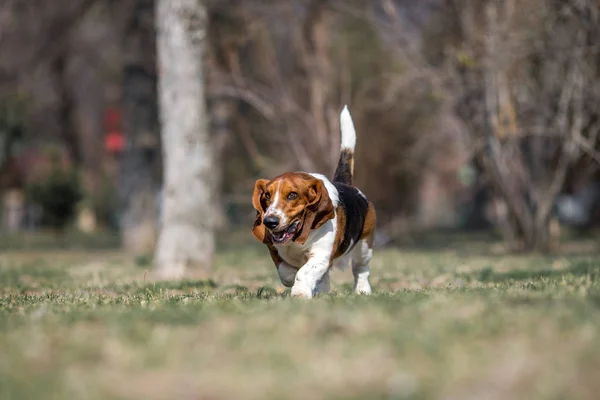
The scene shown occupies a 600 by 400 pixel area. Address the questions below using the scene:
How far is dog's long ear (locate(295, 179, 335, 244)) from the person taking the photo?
21.7ft

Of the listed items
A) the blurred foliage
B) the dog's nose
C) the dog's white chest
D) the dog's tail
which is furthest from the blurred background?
the dog's nose

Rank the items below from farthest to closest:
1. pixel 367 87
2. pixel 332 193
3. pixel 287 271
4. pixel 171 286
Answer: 1. pixel 367 87
2. pixel 171 286
3. pixel 287 271
4. pixel 332 193

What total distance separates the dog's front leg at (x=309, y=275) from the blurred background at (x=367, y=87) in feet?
20.9

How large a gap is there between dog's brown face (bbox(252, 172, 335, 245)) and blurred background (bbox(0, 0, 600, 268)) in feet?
21.0

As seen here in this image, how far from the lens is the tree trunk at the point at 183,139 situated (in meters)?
12.9

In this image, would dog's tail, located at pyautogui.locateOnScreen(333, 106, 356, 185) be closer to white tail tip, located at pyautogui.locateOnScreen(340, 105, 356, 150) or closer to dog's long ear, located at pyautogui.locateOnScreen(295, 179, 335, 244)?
white tail tip, located at pyautogui.locateOnScreen(340, 105, 356, 150)

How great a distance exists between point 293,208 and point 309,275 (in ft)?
1.69

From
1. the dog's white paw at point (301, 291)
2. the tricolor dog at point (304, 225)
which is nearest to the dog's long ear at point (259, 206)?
the tricolor dog at point (304, 225)

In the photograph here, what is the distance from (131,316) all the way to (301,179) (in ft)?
6.00

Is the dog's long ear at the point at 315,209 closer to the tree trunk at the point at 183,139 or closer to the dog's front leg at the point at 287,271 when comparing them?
the dog's front leg at the point at 287,271

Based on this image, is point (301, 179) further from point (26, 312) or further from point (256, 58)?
point (256, 58)

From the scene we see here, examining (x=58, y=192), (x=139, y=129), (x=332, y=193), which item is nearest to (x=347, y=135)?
(x=332, y=193)

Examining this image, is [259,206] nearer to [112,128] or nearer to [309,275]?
[309,275]

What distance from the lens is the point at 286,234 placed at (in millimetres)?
6586
